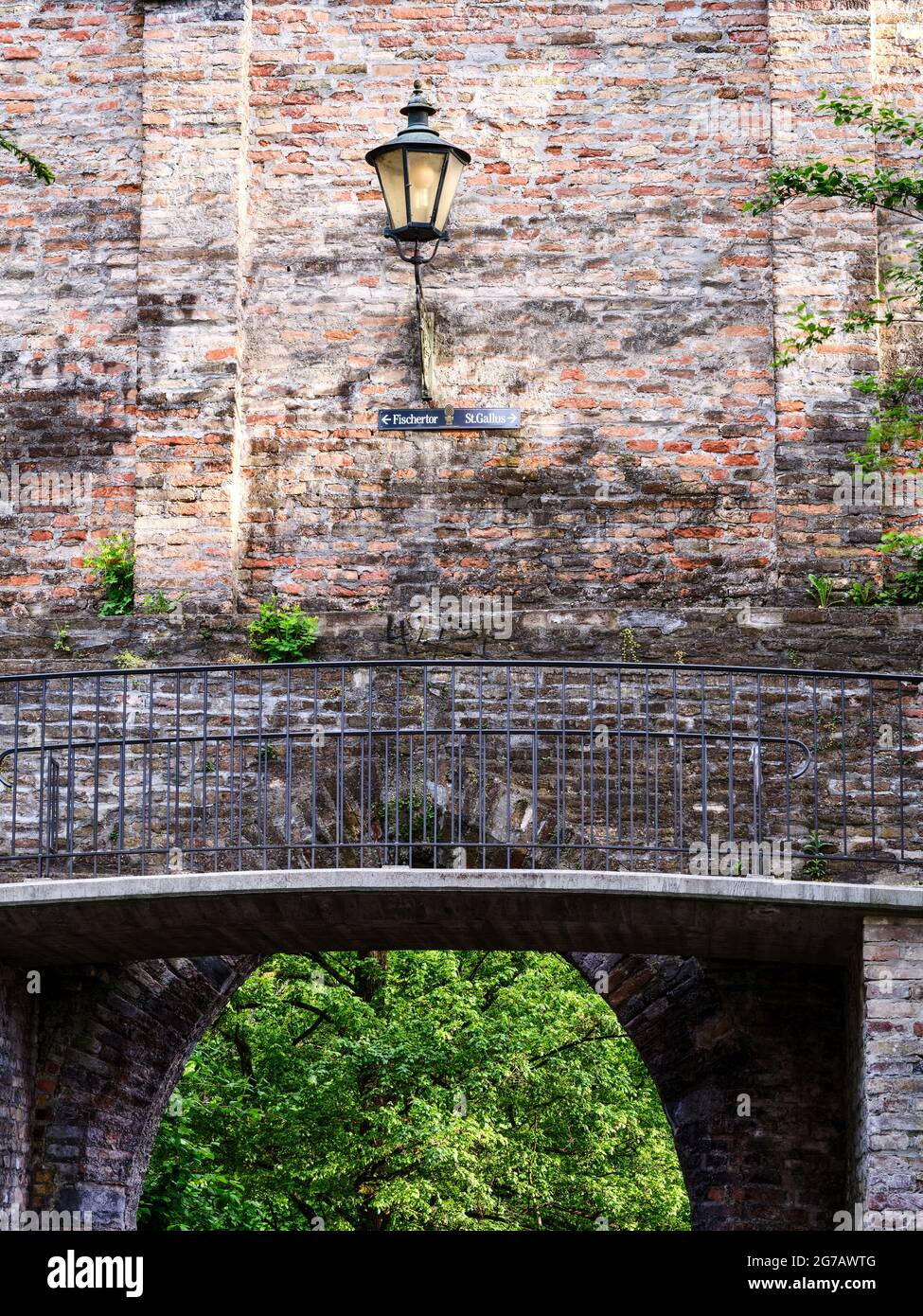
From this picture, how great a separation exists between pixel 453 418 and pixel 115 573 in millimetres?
2092

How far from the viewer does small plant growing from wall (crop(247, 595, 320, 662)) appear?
9.62m

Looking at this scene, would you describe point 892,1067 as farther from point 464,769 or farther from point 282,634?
point 282,634

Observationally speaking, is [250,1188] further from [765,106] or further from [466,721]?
[765,106]

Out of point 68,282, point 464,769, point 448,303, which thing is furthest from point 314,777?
point 68,282

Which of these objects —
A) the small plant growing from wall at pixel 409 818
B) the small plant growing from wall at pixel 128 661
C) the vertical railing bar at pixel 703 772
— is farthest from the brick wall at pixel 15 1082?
the vertical railing bar at pixel 703 772

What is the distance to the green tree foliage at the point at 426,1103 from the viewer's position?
15352 mm

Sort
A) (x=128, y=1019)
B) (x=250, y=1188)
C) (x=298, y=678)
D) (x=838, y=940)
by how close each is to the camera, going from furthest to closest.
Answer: (x=250, y=1188)
(x=128, y=1019)
(x=298, y=678)
(x=838, y=940)

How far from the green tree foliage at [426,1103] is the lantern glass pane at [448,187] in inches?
281

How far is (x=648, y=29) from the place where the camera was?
1086cm

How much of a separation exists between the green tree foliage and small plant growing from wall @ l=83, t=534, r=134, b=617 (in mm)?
4837

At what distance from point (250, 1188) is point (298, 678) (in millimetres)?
8326

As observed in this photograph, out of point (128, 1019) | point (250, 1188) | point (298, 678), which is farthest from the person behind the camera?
point (250, 1188)

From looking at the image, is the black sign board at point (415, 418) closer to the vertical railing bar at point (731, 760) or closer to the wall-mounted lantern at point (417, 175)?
the wall-mounted lantern at point (417, 175)

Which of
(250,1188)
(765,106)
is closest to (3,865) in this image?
(765,106)
